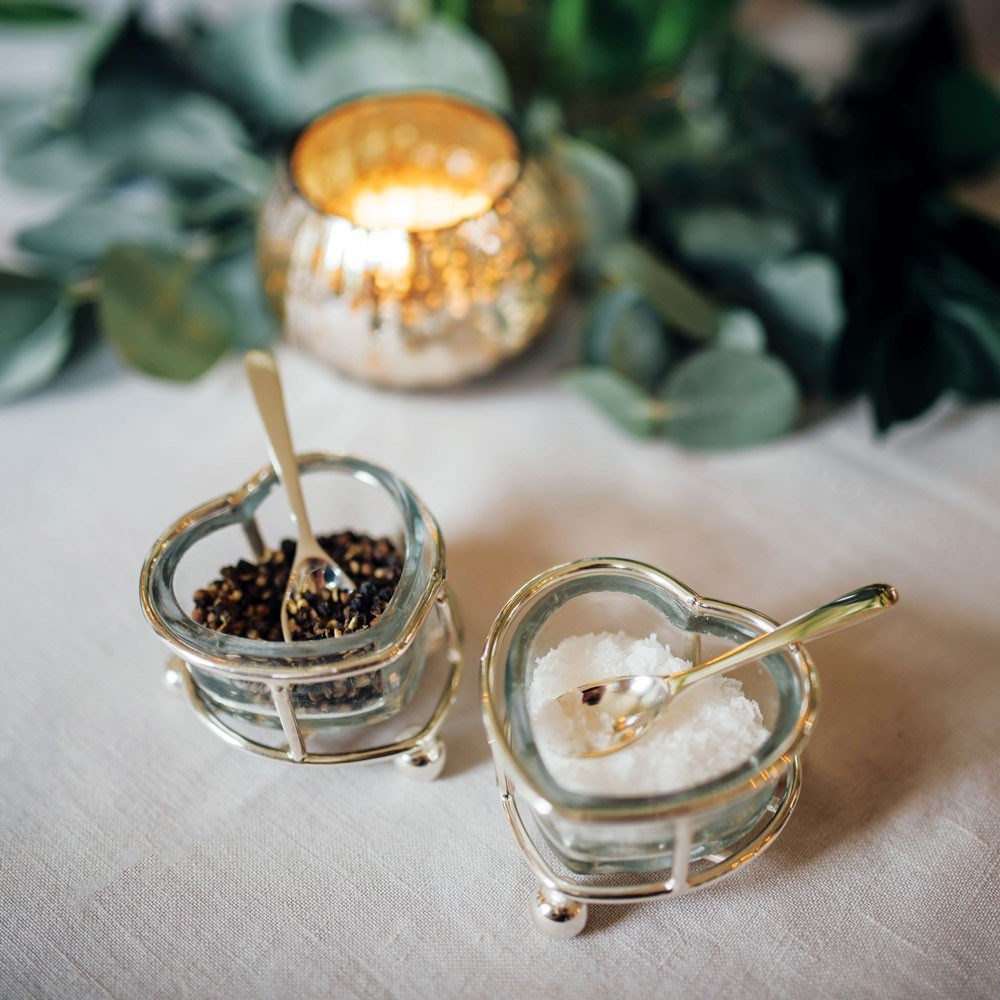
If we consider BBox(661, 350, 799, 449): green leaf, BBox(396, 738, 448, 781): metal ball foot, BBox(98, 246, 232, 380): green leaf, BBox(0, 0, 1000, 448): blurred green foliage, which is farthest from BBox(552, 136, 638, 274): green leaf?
BBox(396, 738, 448, 781): metal ball foot

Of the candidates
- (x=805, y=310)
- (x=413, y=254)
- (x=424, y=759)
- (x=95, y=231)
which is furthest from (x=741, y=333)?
(x=95, y=231)

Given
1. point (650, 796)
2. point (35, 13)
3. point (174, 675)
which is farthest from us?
point (35, 13)

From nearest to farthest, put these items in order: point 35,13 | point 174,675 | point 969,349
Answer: point 174,675
point 969,349
point 35,13

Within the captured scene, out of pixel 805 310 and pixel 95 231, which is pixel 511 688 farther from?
pixel 95 231

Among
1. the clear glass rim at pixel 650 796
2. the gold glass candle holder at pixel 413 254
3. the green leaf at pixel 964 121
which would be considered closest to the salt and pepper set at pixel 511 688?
the clear glass rim at pixel 650 796

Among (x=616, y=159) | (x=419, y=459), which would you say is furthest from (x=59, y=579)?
(x=616, y=159)

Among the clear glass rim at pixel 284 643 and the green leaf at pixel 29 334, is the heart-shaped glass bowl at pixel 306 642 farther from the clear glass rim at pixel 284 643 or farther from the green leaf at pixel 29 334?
the green leaf at pixel 29 334
